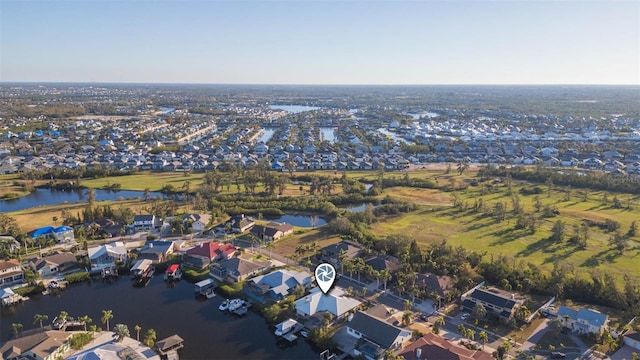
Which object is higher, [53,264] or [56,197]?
[53,264]

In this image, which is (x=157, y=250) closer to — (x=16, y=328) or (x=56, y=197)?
(x=16, y=328)

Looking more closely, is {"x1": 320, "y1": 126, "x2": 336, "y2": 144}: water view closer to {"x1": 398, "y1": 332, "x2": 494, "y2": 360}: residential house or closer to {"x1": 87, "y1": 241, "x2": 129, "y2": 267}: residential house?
{"x1": 87, "y1": 241, "x2": 129, "y2": 267}: residential house

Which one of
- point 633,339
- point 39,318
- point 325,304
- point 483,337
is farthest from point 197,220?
point 633,339

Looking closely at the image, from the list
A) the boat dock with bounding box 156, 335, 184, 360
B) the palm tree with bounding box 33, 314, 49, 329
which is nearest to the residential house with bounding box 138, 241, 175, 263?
the palm tree with bounding box 33, 314, 49, 329

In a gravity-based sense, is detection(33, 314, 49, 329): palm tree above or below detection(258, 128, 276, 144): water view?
below

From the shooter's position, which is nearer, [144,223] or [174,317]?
[174,317]

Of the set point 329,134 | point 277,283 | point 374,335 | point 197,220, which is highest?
point 329,134
